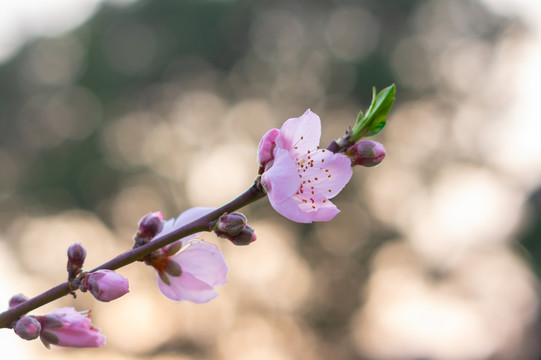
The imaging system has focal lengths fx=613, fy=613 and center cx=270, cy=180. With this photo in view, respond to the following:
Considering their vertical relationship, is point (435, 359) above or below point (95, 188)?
below

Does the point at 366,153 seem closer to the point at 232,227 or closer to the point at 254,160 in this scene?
the point at 232,227

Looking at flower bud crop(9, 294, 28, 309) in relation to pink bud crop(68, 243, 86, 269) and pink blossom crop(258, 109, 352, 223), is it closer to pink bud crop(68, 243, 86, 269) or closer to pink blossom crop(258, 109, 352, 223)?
pink bud crop(68, 243, 86, 269)

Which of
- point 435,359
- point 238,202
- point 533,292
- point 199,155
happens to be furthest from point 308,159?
point 533,292

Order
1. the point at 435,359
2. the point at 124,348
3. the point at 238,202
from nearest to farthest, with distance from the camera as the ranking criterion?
the point at 238,202
the point at 124,348
the point at 435,359

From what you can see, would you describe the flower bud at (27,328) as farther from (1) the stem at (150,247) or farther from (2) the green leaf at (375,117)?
(2) the green leaf at (375,117)

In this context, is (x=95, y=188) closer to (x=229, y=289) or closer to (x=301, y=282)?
(x=229, y=289)

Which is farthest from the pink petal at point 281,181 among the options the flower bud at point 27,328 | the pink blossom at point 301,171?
the flower bud at point 27,328

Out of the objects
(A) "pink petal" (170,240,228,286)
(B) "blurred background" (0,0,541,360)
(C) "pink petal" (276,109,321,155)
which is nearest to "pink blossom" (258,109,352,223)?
(C) "pink petal" (276,109,321,155)
